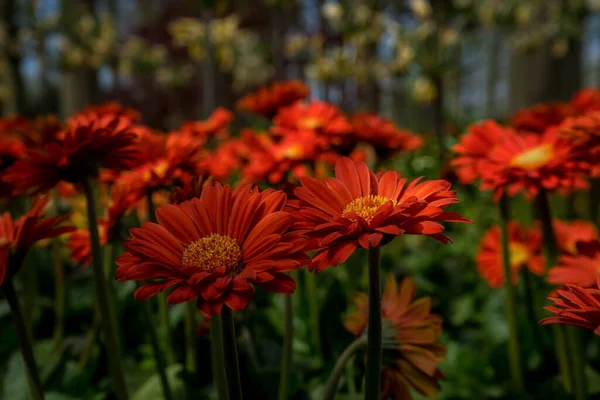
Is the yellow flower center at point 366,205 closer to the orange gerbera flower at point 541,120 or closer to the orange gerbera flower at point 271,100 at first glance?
the orange gerbera flower at point 541,120

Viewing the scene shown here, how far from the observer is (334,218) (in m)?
0.77

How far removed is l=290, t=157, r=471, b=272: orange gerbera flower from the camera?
74cm

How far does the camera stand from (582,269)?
1184 mm

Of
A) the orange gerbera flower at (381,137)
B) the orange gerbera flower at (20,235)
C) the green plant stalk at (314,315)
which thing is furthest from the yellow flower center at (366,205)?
the orange gerbera flower at (381,137)

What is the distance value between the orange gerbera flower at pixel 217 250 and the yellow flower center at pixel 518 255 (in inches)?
52.2

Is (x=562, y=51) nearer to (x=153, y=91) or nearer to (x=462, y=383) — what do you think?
(x=462, y=383)

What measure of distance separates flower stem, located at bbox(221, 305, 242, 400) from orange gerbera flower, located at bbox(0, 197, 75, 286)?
0.38 meters

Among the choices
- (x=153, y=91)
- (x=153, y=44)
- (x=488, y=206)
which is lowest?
(x=488, y=206)

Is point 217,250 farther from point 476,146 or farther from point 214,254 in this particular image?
point 476,146

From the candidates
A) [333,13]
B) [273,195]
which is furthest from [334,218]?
[333,13]

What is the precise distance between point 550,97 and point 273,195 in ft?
22.7

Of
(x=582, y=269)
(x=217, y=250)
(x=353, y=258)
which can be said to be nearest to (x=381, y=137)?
(x=353, y=258)

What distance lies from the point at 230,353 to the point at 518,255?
141 cm

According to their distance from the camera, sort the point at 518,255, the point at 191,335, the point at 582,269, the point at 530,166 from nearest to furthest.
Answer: the point at 582,269
the point at 530,166
the point at 191,335
the point at 518,255
